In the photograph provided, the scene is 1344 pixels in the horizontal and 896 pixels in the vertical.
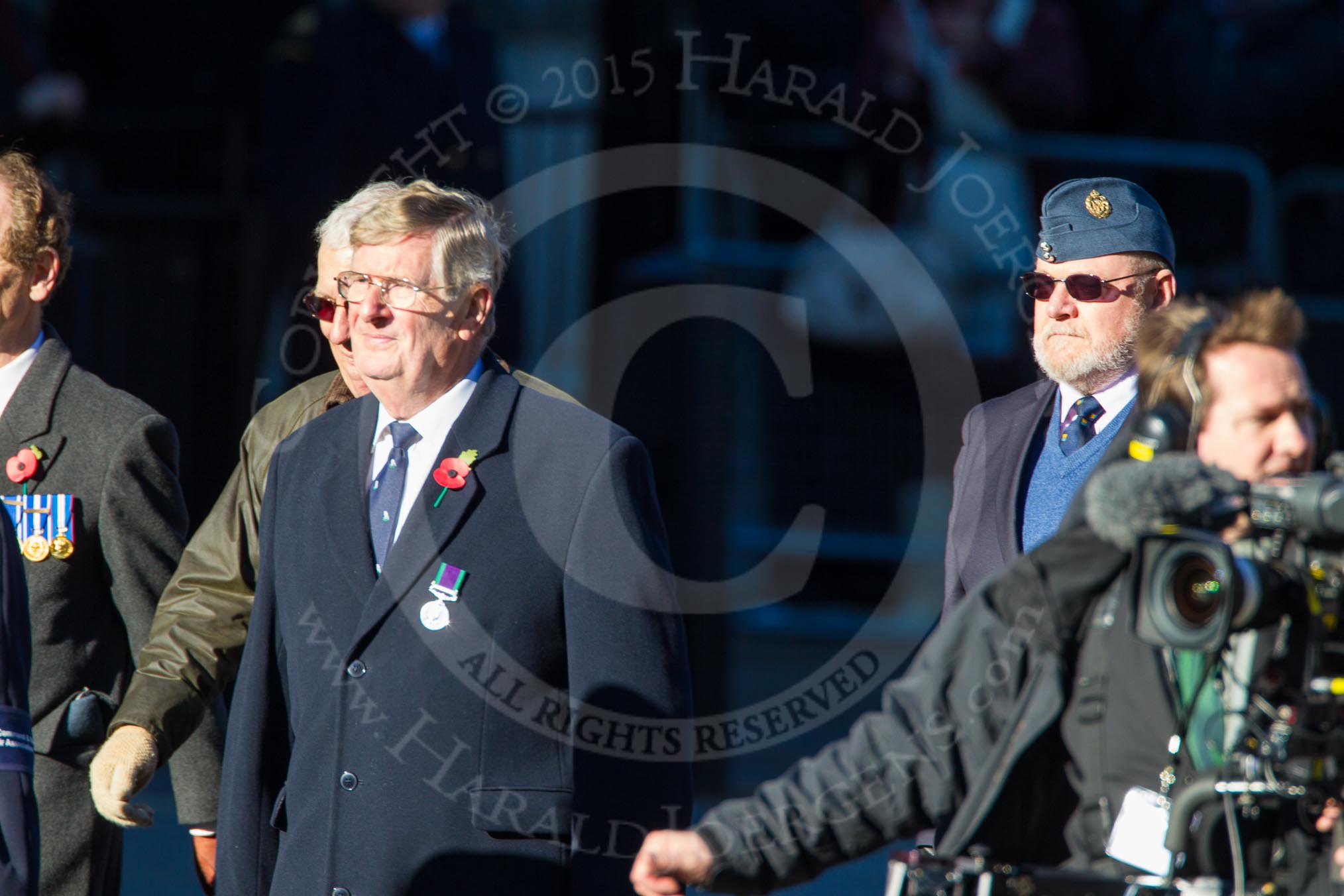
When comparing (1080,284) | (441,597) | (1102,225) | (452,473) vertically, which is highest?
(1102,225)

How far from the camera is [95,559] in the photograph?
13.6 ft

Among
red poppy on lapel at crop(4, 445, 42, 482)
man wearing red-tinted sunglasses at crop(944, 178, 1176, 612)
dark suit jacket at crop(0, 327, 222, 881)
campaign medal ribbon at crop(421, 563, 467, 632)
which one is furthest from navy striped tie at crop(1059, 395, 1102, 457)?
red poppy on lapel at crop(4, 445, 42, 482)

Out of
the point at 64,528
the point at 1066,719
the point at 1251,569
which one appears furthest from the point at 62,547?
the point at 1251,569

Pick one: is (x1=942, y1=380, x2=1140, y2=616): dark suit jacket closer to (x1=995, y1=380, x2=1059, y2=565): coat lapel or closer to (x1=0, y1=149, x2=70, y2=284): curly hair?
(x1=995, y1=380, x2=1059, y2=565): coat lapel

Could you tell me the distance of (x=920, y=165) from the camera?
28.0 ft

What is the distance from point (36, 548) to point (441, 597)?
3.61ft

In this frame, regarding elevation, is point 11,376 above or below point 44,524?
Answer: above

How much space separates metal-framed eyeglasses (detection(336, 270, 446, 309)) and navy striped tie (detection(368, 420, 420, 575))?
0.25 meters

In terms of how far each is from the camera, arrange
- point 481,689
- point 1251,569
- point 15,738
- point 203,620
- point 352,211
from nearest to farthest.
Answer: point 1251,569 → point 15,738 → point 481,689 → point 352,211 → point 203,620

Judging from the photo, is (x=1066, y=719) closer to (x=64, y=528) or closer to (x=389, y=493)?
(x=389, y=493)

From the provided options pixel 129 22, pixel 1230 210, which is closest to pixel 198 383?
pixel 129 22

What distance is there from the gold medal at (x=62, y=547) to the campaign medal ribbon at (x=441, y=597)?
3.34ft

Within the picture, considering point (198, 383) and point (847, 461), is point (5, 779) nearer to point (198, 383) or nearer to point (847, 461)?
point (198, 383)

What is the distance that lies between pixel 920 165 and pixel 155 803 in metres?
4.31
